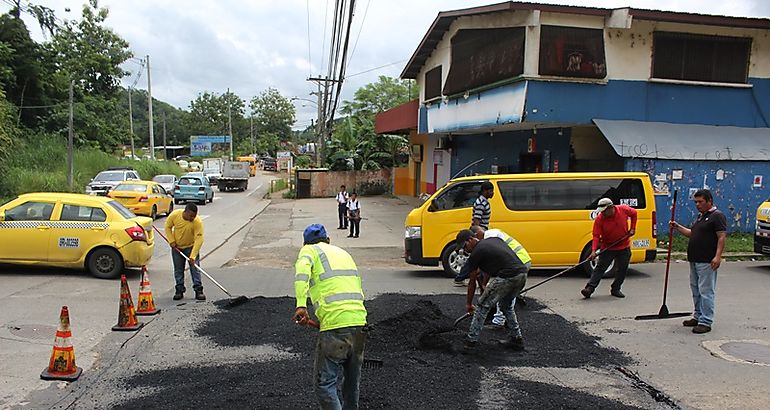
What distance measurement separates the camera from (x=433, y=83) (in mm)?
23328

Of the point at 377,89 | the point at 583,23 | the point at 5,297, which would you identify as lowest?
the point at 5,297

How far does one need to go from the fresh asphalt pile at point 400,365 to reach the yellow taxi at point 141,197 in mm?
15189

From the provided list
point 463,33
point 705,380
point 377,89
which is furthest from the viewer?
point 377,89

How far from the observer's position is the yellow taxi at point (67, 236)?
10531mm

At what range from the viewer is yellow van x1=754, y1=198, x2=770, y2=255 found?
1176 cm

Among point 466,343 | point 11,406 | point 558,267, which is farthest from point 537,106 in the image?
point 11,406

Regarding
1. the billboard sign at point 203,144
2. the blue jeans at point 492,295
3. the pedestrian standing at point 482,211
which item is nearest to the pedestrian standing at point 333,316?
the blue jeans at point 492,295

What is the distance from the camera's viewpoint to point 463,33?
19.8 m

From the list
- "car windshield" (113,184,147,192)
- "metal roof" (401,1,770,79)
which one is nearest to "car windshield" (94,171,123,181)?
"car windshield" (113,184,147,192)

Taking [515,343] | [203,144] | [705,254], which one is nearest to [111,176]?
[515,343]

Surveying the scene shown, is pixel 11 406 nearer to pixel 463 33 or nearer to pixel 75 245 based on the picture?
pixel 75 245

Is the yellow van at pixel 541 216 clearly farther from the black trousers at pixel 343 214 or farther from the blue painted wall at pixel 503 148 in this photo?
the black trousers at pixel 343 214

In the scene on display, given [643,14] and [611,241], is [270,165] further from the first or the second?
[611,241]

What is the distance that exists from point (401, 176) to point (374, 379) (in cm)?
3211
